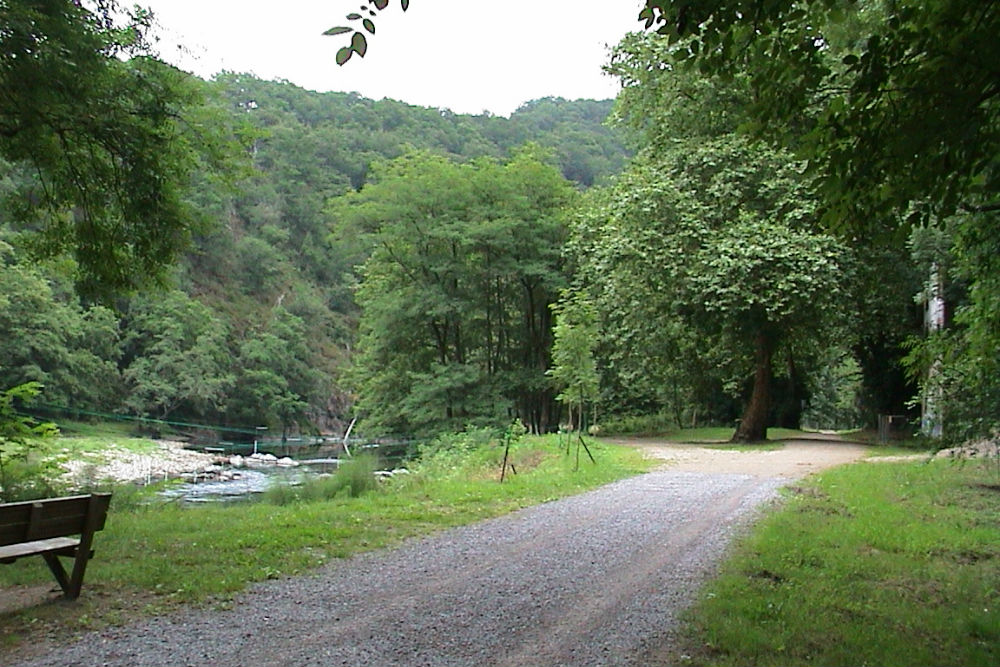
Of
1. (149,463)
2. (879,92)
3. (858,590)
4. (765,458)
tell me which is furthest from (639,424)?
(879,92)

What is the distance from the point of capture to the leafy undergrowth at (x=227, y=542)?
17.9 ft

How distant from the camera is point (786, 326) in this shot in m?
23.6

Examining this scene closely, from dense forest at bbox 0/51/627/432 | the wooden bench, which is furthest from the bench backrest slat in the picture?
dense forest at bbox 0/51/627/432

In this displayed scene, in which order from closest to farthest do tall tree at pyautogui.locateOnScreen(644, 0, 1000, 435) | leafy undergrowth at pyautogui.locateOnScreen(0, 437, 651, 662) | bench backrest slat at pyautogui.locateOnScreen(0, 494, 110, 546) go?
tall tree at pyautogui.locateOnScreen(644, 0, 1000, 435)
bench backrest slat at pyautogui.locateOnScreen(0, 494, 110, 546)
leafy undergrowth at pyautogui.locateOnScreen(0, 437, 651, 662)

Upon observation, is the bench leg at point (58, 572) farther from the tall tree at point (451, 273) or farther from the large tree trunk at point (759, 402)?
the tall tree at point (451, 273)

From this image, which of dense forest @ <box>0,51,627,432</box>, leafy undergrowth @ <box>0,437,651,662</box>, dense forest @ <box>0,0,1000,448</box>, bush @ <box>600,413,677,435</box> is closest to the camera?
dense forest @ <box>0,0,1000,448</box>

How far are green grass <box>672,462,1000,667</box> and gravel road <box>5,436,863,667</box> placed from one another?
0.36m

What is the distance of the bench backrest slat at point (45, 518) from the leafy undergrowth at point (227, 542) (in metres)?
0.48

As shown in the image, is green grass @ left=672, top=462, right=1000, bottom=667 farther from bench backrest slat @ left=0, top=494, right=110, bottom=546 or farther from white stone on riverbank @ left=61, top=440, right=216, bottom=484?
white stone on riverbank @ left=61, top=440, right=216, bottom=484

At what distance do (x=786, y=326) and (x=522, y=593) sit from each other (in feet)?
63.4

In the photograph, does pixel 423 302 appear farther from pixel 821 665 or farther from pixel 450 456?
pixel 821 665

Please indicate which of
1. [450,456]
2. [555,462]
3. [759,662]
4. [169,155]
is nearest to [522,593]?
[759,662]

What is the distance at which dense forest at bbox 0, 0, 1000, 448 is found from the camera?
5.29 meters

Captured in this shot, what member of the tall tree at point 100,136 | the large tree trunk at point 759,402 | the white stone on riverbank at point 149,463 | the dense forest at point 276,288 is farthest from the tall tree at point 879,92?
the white stone on riverbank at point 149,463
